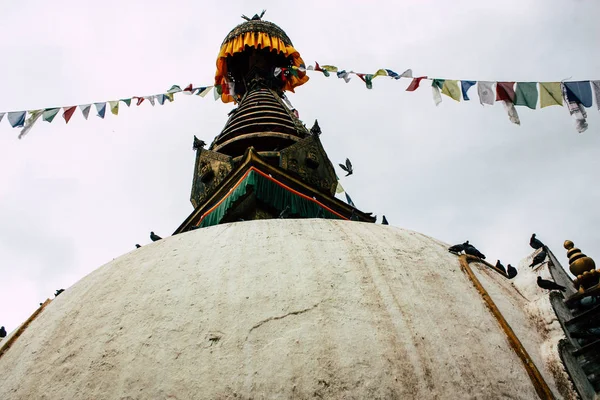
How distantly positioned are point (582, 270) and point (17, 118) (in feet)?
22.7

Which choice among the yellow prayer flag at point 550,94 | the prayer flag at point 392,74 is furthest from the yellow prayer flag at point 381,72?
the yellow prayer flag at point 550,94

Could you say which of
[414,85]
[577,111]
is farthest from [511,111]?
[414,85]

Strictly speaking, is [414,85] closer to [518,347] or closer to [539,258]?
[539,258]

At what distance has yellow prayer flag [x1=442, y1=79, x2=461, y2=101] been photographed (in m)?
6.50

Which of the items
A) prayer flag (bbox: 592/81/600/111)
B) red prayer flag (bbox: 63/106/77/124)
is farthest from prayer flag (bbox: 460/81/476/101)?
red prayer flag (bbox: 63/106/77/124)

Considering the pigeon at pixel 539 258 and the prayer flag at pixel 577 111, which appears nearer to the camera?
the pigeon at pixel 539 258

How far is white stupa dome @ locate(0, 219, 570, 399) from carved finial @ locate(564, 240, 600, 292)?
381 millimetres

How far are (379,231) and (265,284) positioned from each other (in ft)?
3.87

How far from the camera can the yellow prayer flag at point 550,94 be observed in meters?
5.54

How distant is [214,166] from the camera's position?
339 inches

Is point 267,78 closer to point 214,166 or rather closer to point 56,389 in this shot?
point 214,166

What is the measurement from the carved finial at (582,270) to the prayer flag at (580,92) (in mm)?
2311

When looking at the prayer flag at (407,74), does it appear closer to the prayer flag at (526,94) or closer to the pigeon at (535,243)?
the prayer flag at (526,94)

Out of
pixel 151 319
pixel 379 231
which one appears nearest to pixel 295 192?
pixel 379 231
